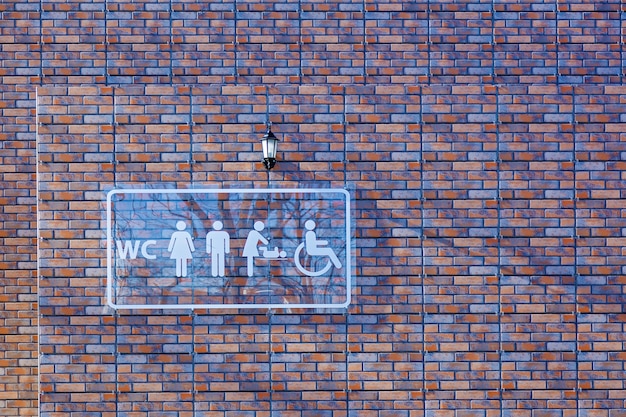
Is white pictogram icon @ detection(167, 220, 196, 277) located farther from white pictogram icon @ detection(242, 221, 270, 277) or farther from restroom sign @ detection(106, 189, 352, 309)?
white pictogram icon @ detection(242, 221, 270, 277)

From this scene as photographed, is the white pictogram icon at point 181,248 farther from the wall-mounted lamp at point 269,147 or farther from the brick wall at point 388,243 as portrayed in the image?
the wall-mounted lamp at point 269,147

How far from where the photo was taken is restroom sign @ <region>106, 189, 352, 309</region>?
463 centimetres

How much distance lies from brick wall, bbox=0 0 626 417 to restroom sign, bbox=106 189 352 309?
0.12 meters

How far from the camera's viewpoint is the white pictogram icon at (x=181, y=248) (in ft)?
15.2

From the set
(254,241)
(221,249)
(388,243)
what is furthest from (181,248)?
(388,243)

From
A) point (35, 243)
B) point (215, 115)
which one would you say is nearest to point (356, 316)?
point (215, 115)

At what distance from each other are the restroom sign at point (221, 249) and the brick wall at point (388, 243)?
0.39 feet

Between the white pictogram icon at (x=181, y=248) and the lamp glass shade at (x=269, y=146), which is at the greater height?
the lamp glass shade at (x=269, y=146)

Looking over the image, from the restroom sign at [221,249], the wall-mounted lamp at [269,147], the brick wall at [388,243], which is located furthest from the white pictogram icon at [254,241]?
the wall-mounted lamp at [269,147]

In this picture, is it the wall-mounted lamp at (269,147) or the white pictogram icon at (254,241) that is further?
the white pictogram icon at (254,241)

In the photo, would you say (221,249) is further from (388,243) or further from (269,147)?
(388,243)

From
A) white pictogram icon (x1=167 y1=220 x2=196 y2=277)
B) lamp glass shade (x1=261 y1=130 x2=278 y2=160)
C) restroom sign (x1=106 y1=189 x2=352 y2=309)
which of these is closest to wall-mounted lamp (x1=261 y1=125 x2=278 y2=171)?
lamp glass shade (x1=261 y1=130 x2=278 y2=160)

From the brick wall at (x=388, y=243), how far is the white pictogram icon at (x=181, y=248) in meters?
0.35

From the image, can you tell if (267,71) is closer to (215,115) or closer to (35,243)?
(215,115)
